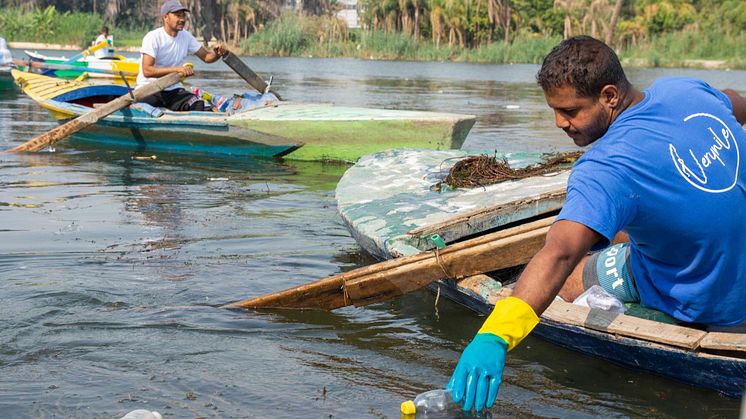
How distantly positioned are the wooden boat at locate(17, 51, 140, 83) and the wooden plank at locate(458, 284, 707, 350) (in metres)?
14.8

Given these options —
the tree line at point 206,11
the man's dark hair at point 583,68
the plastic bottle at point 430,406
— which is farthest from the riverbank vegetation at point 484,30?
the man's dark hair at point 583,68

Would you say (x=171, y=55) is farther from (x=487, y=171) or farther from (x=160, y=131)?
(x=487, y=171)

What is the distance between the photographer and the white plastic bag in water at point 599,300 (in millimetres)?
4098

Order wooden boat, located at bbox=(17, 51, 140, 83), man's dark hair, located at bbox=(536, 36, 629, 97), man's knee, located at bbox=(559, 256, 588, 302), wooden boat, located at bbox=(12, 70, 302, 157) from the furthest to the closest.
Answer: wooden boat, located at bbox=(17, 51, 140, 83) < wooden boat, located at bbox=(12, 70, 302, 157) < man's knee, located at bbox=(559, 256, 588, 302) < man's dark hair, located at bbox=(536, 36, 629, 97)

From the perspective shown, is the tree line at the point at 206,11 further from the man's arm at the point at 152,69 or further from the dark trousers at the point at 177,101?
the man's arm at the point at 152,69

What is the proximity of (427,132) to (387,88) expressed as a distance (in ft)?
54.8

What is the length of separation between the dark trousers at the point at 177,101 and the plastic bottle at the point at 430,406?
8.20 metres

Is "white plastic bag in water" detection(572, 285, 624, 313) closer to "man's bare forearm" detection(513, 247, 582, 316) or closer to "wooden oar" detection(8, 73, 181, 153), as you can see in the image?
"man's bare forearm" detection(513, 247, 582, 316)

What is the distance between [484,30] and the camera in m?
59.5

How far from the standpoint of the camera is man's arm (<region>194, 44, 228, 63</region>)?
10547mm

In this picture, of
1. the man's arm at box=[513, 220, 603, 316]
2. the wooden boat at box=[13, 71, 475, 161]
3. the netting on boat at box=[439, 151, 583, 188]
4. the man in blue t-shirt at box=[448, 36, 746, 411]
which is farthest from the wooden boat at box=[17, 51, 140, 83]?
the man's arm at box=[513, 220, 603, 316]

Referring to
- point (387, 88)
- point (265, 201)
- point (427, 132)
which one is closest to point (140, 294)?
point (265, 201)

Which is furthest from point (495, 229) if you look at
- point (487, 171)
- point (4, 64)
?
point (4, 64)

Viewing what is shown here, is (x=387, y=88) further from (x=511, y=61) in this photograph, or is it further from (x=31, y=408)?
(x=511, y=61)
